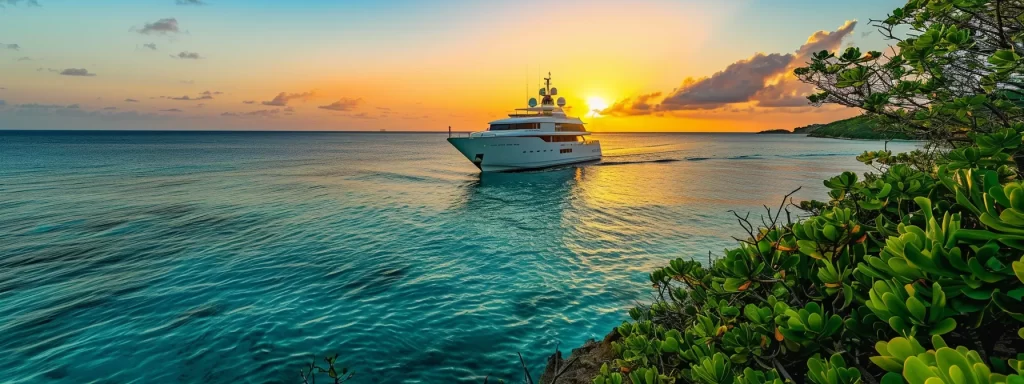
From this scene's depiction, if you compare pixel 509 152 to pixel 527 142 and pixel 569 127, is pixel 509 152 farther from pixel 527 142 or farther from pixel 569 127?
pixel 569 127

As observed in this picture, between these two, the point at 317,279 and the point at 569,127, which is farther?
the point at 569,127

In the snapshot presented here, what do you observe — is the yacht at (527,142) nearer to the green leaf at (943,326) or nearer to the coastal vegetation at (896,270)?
the coastal vegetation at (896,270)

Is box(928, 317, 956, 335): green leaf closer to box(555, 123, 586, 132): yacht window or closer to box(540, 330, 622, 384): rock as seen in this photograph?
box(540, 330, 622, 384): rock

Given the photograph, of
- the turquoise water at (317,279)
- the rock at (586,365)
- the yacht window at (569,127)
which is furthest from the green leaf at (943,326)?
the yacht window at (569,127)

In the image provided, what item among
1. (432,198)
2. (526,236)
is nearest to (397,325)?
(526,236)

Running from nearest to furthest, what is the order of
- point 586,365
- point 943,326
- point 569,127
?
point 943,326 → point 586,365 → point 569,127

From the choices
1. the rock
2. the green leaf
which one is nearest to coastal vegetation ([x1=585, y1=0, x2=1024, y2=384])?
the green leaf

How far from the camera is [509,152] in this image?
1417 inches

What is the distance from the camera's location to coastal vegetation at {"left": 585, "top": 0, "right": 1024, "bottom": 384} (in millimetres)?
1294

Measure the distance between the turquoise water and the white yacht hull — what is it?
12490 mm

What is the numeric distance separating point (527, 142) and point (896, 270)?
36.0 meters

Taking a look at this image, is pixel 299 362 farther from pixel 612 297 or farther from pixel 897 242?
pixel 897 242

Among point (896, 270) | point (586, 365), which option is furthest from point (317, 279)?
point (896, 270)

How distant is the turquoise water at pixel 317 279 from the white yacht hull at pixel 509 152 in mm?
12490
